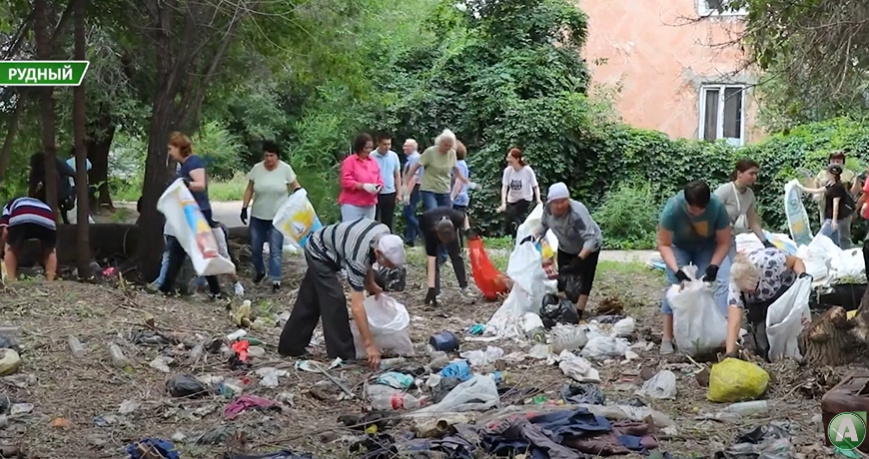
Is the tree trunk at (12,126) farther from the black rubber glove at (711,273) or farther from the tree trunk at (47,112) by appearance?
the black rubber glove at (711,273)

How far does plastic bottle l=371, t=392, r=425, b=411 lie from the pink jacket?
4.48 m

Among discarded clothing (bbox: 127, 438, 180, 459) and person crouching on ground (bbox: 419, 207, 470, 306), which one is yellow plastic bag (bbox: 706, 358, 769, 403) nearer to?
discarded clothing (bbox: 127, 438, 180, 459)

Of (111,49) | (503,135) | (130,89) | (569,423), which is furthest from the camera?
(503,135)

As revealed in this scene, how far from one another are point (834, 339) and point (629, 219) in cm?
1125

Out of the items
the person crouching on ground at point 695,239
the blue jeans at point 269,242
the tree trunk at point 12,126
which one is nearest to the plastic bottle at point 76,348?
the blue jeans at point 269,242

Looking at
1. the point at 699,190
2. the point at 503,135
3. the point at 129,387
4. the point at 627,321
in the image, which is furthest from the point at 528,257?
the point at 503,135

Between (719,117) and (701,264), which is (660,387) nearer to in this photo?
(701,264)

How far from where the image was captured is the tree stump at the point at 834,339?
7.18 meters

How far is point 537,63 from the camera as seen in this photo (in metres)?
19.8

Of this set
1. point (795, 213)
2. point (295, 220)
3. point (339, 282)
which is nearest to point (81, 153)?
point (295, 220)

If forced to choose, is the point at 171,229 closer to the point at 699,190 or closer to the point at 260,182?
the point at 260,182

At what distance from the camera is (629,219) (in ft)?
60.3

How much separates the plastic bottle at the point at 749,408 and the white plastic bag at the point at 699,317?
1.27 m

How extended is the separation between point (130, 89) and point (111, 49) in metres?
1.25
